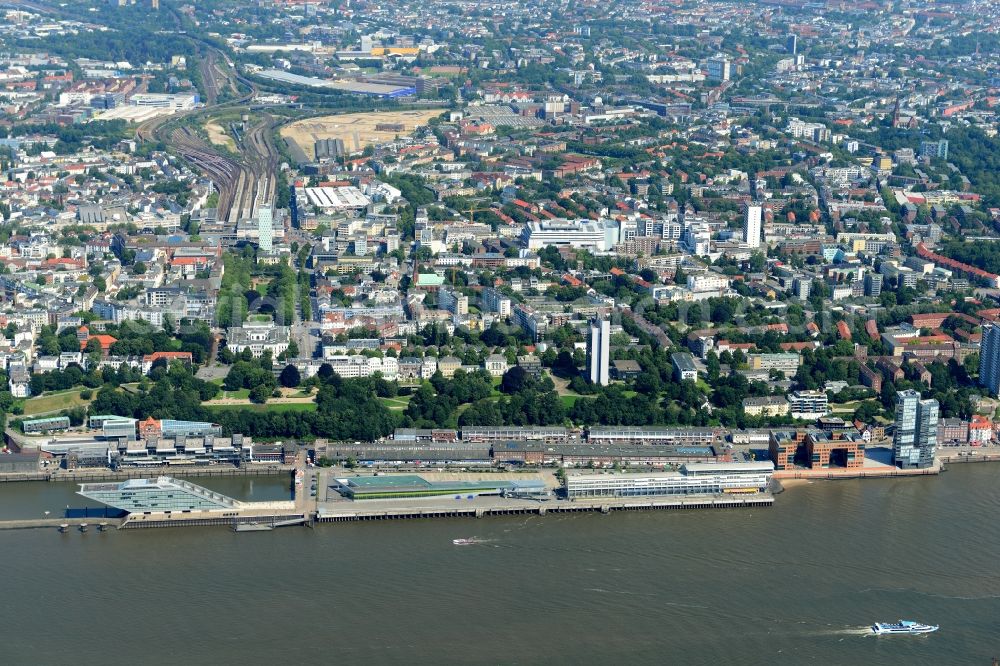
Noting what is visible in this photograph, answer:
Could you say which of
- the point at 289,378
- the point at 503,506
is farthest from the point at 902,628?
the point at 289,378

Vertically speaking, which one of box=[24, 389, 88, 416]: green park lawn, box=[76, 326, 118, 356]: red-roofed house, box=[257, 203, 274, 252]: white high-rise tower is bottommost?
box=[24, 389, 88, 416]: green park lawn

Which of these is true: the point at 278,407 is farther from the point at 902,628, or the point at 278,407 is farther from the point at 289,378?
the point at 902,628

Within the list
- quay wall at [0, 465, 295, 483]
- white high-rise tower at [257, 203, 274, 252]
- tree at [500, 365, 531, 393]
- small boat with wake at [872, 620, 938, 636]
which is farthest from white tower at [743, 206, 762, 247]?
small boat with wake at [872, 620, 938, 636]

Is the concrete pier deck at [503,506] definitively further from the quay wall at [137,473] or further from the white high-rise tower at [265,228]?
the white high-rise tower at [265,228]

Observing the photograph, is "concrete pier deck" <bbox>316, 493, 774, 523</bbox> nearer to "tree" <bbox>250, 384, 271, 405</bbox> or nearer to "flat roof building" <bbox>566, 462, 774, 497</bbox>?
"flat roof building" <bbox>566, 462, 774, 497</bbox>

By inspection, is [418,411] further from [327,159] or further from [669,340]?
[327,159]
